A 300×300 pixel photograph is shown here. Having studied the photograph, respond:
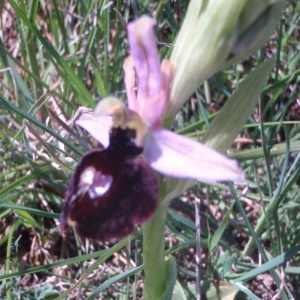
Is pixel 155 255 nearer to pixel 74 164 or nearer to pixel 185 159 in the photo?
pixel 185 159

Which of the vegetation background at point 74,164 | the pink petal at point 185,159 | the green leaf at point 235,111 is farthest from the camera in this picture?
the vegetation background at point 74,164

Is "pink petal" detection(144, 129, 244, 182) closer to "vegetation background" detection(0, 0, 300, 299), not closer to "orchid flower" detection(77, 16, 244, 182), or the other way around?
"orchid flower" detection(77, 16, 244, 182)

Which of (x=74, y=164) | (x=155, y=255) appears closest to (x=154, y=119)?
(x=155, y=255)

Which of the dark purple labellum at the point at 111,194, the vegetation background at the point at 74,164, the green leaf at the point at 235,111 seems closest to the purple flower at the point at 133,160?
the dark purple labellum at the point at 111,194

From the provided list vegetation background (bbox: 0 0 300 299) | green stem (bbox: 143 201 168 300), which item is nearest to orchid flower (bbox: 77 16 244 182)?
green stem (bbox: 143 201 168 300)

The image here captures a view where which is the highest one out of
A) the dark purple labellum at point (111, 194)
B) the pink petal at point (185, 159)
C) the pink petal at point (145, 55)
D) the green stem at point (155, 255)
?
the pink petal at point (145, 55)

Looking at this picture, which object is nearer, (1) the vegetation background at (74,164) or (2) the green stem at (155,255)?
(2) the green stem at (155,255)

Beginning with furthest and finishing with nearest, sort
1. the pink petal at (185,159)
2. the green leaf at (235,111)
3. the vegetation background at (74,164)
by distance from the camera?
the vegetation background at (74,164)
the green leaf at (235,111)
the pink petal at (185,159)

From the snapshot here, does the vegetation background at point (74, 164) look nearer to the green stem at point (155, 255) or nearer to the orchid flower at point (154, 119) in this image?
the green stem at point (155, 255)
